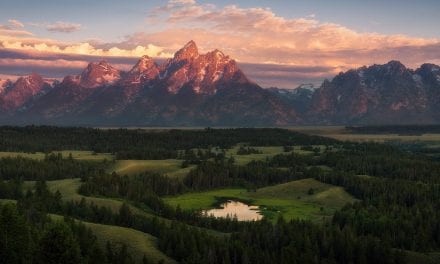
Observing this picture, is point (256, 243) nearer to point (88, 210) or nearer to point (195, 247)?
point (195, 247)

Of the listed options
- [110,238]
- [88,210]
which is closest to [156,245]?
[110,238]

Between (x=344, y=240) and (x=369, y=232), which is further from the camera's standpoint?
(x=369, y=232)

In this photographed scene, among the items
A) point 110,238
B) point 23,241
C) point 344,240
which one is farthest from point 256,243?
point 23,241

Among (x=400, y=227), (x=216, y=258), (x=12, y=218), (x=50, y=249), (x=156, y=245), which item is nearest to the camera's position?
(x=50, y=249)

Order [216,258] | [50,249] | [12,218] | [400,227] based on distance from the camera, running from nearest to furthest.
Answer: [50,249]
[12,218]
[216,258]
[400,227]

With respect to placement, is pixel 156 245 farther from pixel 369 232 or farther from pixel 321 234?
pixel 369 232

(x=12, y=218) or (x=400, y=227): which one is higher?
(x=12, y=218)
